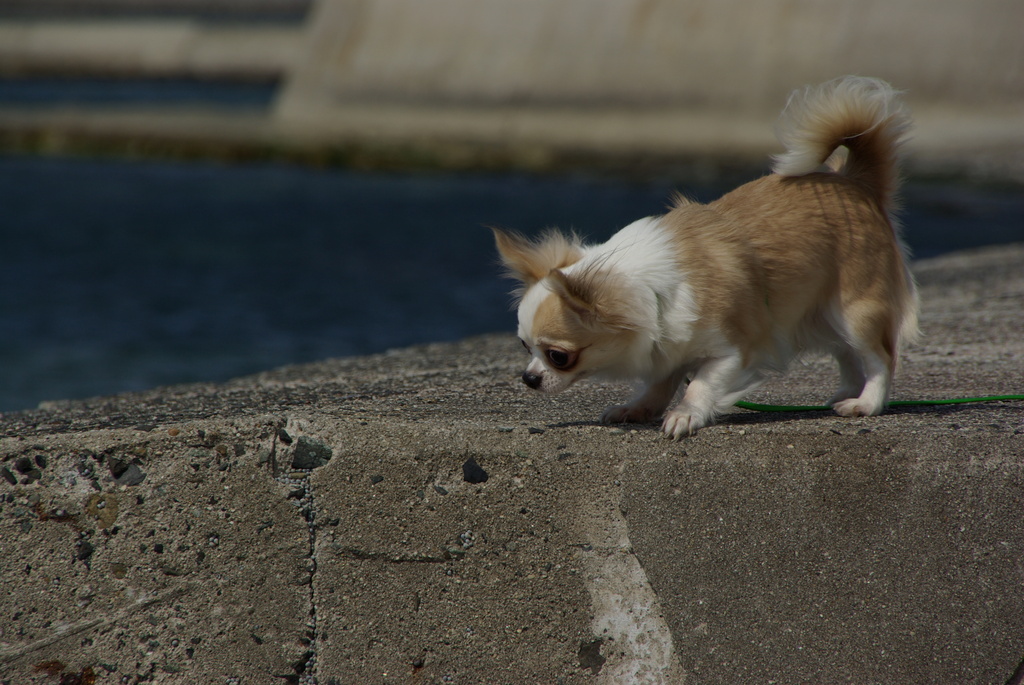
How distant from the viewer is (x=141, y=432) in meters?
2.91

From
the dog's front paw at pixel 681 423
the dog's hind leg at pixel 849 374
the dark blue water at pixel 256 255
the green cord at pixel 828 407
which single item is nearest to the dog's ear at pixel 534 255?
the dog's front paw at pixel 681 423

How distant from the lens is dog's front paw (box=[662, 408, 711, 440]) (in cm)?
302

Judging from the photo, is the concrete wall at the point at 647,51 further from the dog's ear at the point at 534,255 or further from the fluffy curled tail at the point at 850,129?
the dog's ear at the point at 534,255

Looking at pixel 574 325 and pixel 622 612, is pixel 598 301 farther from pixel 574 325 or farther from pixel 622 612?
pixel 622 612

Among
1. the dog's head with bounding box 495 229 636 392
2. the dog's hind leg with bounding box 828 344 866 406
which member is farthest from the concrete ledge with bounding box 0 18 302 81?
the dog's head with bounding box 495 229 636 392

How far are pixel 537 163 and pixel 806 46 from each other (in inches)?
253

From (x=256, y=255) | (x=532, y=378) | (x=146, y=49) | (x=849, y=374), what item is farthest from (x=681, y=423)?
(x=146, y=49)

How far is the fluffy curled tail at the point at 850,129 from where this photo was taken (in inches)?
137

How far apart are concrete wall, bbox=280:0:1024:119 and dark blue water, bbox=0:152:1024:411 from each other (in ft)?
12.0

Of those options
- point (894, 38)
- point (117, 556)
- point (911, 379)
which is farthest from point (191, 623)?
point (894, 38)

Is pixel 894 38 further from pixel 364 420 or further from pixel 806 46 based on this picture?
pixel 364 420

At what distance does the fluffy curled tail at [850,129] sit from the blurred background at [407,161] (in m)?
6.77

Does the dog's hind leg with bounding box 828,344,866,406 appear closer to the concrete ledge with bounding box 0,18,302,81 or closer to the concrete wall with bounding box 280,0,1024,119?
the concrete wall with bounding box 280,0,1024,119

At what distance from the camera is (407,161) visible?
76.9 feet
